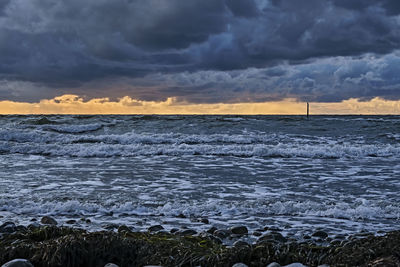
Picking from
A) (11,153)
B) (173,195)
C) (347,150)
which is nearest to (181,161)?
(173,195)

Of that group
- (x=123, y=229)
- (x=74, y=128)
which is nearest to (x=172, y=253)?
(x=123, y=229)

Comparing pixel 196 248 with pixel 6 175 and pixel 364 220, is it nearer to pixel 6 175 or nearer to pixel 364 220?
pixel 364 220

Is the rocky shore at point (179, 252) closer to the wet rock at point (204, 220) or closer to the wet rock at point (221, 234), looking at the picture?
the wet rock at point (221, 234)

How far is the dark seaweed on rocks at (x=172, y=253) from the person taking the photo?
2.92 meters

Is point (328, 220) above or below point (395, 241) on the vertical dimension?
below

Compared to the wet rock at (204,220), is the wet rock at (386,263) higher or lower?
higher

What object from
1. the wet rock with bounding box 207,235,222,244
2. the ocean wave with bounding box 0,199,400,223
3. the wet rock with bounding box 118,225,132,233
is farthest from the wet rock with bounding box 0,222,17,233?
the wet rock with bounding box 207,235,222,244

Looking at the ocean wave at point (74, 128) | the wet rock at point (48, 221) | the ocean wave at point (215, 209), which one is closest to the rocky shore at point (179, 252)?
the wet rock at point (48, 221)

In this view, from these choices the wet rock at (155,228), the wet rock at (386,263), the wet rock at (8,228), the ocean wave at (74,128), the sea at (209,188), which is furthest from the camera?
the ocean wave at (74,128)

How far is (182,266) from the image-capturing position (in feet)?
9.69

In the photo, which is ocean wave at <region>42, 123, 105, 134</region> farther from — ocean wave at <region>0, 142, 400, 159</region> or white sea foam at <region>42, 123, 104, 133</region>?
ocean wave at <region>0, 142, 400, 159</region>

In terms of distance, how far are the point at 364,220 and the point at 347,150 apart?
8.26 metres

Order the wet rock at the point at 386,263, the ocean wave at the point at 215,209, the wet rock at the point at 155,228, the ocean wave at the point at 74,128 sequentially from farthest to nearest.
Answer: the ocean wave at the point at 74,128
the ocean wave at the point at 215,209
the wet rock at the point at 155,228
the wet rock at the point at 386,263

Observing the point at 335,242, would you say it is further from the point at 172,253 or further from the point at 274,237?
the point at 172,253
